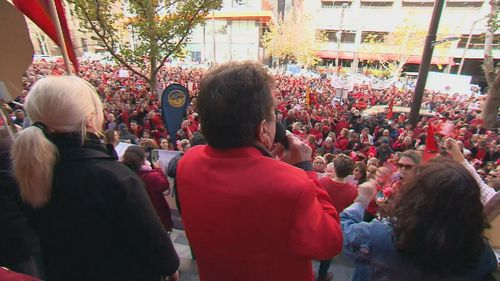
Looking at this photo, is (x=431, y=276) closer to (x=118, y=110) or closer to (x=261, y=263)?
(x=261, y=263)

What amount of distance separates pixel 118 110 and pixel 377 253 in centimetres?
1017

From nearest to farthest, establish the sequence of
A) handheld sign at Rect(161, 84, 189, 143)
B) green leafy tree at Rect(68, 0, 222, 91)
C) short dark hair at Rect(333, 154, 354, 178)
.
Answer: short dark hair at Rect(333, 154, 354, 178)
handheld sign at Rect(161, 84, 189, 143)
green leafy tree at Rect(68, 0, 222, 91)

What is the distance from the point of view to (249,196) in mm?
997

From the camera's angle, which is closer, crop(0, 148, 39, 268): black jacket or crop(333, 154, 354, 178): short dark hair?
crop(0, 148, 39, 268): black jacket

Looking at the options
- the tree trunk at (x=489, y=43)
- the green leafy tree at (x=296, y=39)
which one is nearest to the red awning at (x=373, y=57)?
the green leafy tree at (x=296, y=39)

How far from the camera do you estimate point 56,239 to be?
1.30 m

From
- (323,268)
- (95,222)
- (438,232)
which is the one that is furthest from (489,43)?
(95,222)

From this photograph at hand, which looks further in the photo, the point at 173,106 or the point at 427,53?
the point at 427,53

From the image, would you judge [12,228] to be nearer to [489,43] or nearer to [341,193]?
[341,193]

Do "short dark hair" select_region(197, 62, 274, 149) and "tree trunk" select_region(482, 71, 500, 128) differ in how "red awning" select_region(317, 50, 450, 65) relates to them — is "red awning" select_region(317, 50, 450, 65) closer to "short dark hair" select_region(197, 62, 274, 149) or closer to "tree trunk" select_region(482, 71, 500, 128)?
"tree trunk" select_region(482, 71, 500, 128)

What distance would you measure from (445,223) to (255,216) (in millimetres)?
669

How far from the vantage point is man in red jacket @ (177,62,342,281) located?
3.25 feet

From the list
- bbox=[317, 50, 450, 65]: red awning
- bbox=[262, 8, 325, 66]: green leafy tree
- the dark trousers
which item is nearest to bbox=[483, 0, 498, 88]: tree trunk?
the dark trousers

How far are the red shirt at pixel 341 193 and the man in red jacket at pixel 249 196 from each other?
1.81 meters
